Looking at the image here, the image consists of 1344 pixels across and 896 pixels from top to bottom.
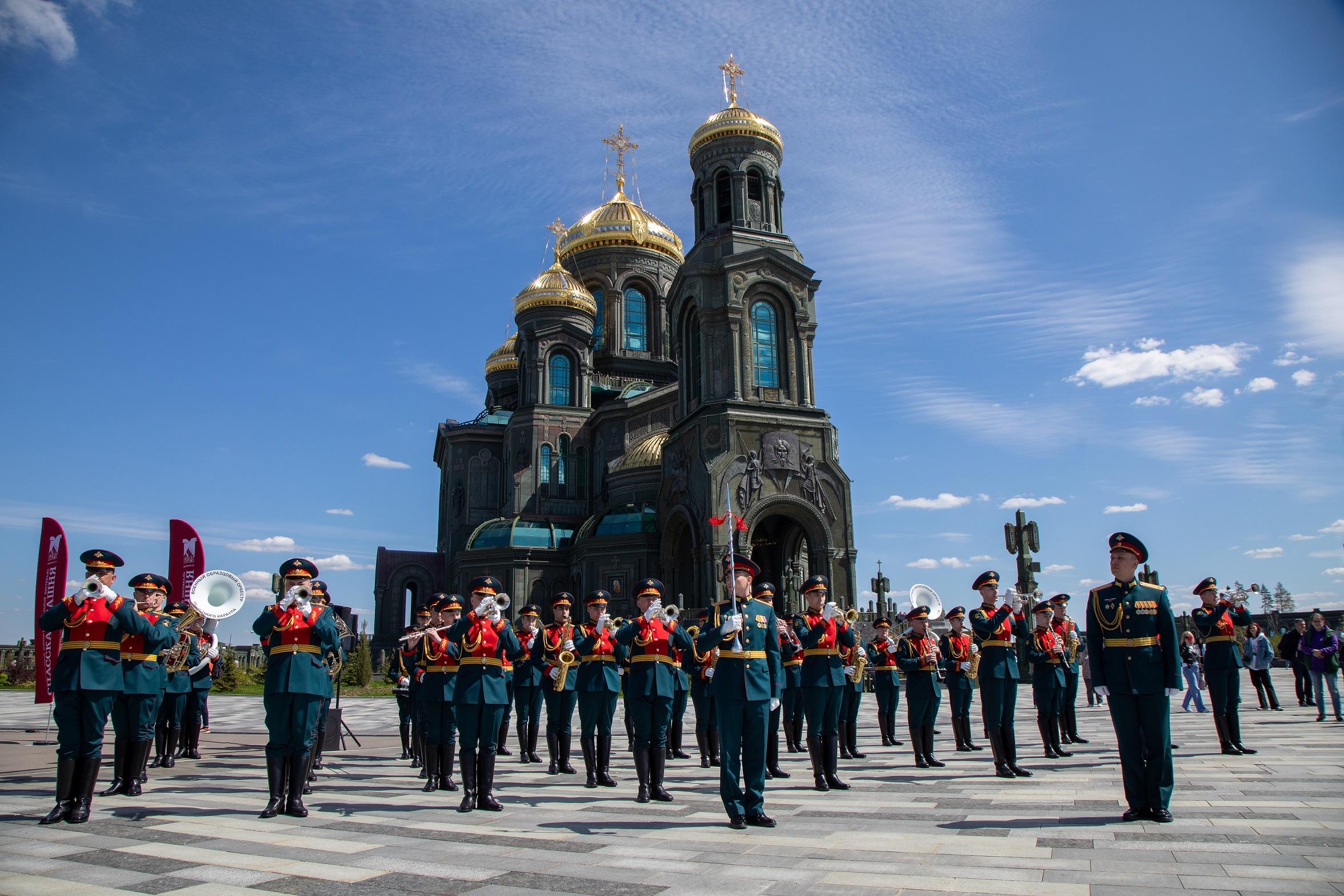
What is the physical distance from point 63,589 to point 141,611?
9.34m

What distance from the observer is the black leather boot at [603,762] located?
9242 mm

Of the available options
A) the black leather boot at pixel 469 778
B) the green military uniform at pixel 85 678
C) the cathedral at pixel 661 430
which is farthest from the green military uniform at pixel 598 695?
the cathedral at pixel 661 430

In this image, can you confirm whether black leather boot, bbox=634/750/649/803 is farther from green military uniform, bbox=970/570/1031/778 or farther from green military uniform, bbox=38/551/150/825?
green military uniform, bbox=38/551/150/825

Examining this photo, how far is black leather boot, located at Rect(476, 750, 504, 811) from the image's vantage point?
7.61 metres

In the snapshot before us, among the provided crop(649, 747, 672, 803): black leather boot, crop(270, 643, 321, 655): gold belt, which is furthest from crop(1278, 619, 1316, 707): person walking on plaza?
crop(270, 643, 321, 655): gold belt

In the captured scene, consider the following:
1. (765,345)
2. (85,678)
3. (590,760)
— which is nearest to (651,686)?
(590,760)

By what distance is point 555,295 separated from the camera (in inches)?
1866

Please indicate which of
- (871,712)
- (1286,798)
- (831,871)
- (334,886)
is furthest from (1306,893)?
(871,712)

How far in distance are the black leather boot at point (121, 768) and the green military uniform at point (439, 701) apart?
2640mm

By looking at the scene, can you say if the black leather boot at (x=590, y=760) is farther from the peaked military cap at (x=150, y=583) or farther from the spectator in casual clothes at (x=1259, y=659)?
the spectator in casual clothes at (x=1259, y=659)

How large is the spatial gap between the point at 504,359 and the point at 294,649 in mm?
49666

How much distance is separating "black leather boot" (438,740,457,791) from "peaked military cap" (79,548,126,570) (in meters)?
3.41

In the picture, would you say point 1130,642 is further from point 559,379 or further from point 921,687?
point 559,379

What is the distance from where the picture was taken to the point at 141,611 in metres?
8.55
